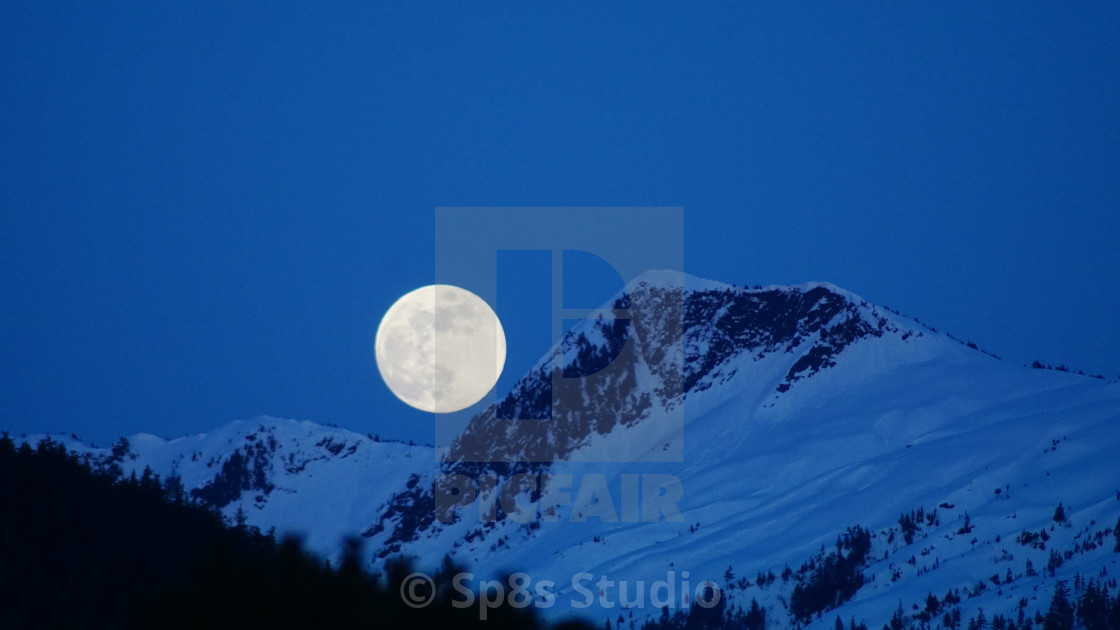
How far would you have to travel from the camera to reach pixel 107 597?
62344 mm

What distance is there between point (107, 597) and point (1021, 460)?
480 ft

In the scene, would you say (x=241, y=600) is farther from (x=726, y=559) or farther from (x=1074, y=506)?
(x=726, y=559)

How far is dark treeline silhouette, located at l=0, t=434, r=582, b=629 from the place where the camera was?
32.8 metres

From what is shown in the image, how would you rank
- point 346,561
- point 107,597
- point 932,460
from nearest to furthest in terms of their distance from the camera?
point 346,561, point 107,597, point 932,460

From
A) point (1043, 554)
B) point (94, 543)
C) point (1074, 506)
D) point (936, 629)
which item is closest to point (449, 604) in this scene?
point (94, 543)

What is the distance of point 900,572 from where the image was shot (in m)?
149

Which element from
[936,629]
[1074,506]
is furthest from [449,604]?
[1074,506]

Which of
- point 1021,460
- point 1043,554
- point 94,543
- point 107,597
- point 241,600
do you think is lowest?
point 241,600

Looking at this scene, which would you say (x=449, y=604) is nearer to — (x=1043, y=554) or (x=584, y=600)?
(x=1043, y=554)

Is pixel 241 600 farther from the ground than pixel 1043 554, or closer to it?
closer to it

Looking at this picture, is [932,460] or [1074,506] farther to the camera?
[932,460]

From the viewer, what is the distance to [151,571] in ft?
224

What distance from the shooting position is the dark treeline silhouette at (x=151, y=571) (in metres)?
32.8

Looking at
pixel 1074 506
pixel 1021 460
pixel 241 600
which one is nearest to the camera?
pixel 241 600
